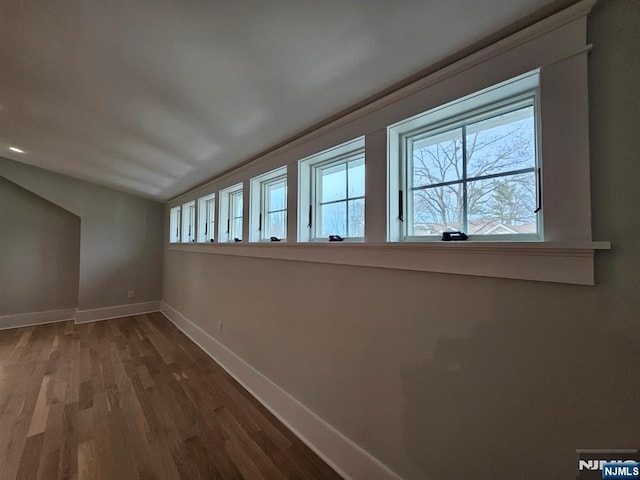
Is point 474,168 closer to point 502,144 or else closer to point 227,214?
point 502,144

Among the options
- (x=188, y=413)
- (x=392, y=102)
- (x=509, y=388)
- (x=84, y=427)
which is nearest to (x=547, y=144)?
(x=392, y=102)

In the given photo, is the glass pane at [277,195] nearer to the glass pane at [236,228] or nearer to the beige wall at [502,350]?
the glass pane at [236,228]

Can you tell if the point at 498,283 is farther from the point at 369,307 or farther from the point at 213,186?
the point at 213,186

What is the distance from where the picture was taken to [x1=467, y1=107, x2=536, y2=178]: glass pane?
98 centimetres

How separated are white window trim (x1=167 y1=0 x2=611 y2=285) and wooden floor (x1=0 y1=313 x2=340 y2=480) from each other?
4.42 ft

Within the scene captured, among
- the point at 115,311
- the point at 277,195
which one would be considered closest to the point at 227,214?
the point at 277,195

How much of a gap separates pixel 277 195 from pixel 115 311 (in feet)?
13.4

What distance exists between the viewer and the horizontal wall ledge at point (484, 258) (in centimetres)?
77

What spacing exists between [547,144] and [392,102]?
667 mm

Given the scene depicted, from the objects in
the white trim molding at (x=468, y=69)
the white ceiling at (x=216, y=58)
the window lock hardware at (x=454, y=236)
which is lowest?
the window lock hardware at (x=454, y=236)

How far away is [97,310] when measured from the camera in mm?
4285

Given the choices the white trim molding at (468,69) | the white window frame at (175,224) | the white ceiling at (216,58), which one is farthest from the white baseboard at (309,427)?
the white window frame at (175,224)

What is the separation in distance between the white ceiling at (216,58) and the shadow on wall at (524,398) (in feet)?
3.39

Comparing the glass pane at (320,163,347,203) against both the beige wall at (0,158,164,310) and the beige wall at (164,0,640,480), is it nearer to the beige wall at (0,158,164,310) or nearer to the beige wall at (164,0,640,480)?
the beige wall at (164,0,640,480)
